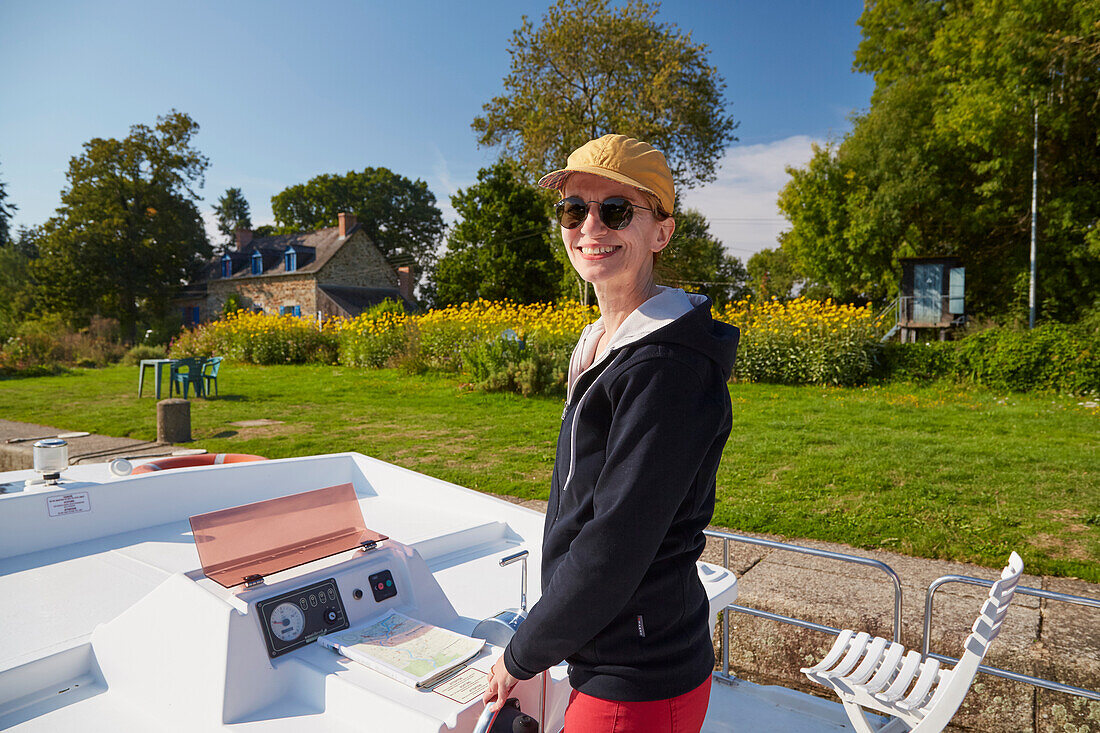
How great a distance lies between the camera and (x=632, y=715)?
3.67 ft

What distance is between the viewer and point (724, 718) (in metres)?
2.82

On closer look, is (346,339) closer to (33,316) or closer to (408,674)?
(408,674)

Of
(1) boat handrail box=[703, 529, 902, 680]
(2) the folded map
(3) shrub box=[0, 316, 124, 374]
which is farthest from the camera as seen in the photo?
(3) shrub box=[0, 316, 124, 374]

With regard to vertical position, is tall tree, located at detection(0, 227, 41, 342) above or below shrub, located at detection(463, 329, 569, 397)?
above

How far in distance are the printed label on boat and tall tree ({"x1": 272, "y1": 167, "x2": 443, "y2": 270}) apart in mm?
54323

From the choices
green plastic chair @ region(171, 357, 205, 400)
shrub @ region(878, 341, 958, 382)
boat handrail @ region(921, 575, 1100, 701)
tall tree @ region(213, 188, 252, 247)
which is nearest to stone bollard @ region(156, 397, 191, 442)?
green plastic chair @ region(171, 357, 205, 400)

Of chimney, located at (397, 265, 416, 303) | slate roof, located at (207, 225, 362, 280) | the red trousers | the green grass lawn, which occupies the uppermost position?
slate roof, located at (207, 225, 362, 280)

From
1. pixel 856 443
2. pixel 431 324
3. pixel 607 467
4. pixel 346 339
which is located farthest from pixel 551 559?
pixel 346 339

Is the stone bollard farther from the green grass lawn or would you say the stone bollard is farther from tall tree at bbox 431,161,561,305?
tall tree at bbox 431,161,561,305

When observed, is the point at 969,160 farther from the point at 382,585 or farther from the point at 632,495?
the point at 632,495

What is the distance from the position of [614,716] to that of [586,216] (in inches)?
35.0

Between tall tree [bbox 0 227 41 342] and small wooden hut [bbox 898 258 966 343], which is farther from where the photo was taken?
tall tree [bbox 0 227 41 342]

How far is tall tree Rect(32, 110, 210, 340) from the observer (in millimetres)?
34719

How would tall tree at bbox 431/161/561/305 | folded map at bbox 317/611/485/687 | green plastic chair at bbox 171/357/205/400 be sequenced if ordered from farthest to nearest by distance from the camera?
1. tall tree at bbox 431/161/561/305
2. green plastic chair at bbox 171/357/205/400
3. folded map at bbox 317/611/485/687
